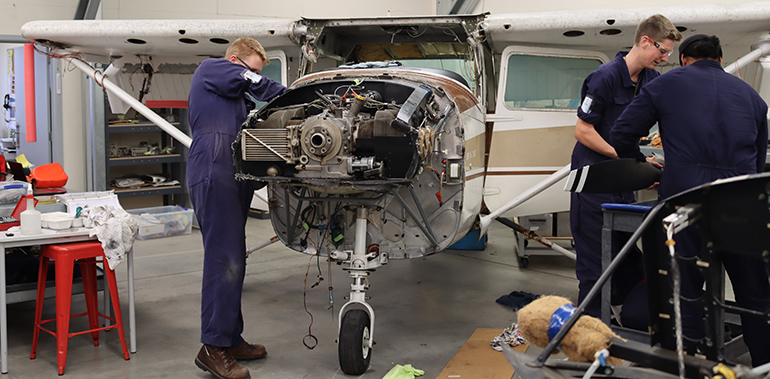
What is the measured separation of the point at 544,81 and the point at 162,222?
18.0 ft

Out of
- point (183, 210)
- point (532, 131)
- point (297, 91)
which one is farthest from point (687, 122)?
point (183, 210)

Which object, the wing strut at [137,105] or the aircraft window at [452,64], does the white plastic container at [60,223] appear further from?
the aircraft window at [452,64]

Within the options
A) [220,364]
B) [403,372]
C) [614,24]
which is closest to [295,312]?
[220,364]

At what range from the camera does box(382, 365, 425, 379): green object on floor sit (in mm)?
3681

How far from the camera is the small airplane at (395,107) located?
3451 millimetres

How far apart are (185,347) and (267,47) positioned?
3.07 metres

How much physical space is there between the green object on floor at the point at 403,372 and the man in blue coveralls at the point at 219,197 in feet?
2.74

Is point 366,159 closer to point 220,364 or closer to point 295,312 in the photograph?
point 220,364

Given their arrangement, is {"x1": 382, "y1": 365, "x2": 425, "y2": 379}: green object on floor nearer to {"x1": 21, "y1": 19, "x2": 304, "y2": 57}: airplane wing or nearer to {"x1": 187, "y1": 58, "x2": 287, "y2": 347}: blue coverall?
{"x1": 187, "y1": 58, "x2": 287, "y2": 347}: blue coverall

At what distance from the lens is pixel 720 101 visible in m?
2.82

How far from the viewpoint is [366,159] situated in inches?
133

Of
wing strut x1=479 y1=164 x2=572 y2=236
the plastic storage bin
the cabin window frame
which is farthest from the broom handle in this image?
the plastic storage bin

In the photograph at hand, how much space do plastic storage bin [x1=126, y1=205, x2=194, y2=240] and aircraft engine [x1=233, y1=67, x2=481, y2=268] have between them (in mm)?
4645

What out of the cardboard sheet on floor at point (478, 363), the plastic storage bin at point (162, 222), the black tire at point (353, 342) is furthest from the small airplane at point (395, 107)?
the plastic storage bin at point (162, 222)
